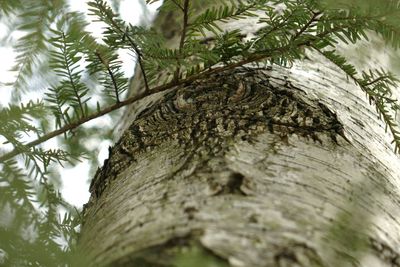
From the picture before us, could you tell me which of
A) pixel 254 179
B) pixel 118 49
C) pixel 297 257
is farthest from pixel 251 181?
pixel 118 49

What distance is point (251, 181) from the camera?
0.80 meters

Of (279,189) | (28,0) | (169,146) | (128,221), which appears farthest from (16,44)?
(279,189)

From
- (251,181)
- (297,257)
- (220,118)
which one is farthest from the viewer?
(220,118)

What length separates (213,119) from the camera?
1.00m

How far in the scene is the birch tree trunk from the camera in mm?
688

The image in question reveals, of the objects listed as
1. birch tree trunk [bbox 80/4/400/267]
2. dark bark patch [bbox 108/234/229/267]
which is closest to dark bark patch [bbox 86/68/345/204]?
birch tree trunk [bbox 80/4/400/267]

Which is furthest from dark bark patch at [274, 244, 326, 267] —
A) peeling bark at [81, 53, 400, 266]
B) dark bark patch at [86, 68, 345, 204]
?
dark bark patch at [86, 68, 345, 204]

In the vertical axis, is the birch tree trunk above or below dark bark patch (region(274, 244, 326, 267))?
above

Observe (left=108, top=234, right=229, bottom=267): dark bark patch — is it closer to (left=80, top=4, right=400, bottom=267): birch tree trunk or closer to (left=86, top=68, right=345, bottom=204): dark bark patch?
(left=80, top=4, right=400, bottom=267): birch tree trunk

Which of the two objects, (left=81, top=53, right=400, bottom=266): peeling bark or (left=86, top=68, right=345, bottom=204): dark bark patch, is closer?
(left=81, top=53, right=400, bottom=266): peeling bark

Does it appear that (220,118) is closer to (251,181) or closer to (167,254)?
(251,181)

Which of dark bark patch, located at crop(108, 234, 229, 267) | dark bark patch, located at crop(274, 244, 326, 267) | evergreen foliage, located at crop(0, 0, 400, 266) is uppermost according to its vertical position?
evergreen foliage, located at crop(0, 0, 400, 266)

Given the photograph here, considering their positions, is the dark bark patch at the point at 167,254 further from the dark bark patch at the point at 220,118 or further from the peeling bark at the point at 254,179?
the dark bark patch at the point at 220,118

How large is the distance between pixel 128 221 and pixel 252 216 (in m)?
0.20
